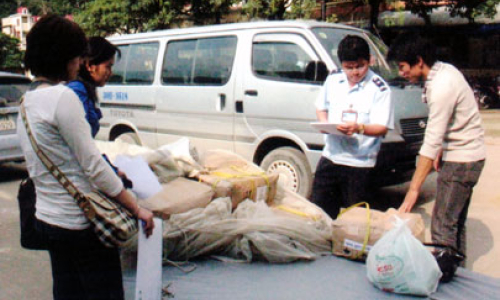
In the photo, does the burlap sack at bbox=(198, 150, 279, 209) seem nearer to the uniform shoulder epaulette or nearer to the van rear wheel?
the uniform shoulder epaulette

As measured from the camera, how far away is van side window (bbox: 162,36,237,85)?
20.6 feet

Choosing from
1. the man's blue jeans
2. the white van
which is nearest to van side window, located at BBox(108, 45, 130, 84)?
the white van

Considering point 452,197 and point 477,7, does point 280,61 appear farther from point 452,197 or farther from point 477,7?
point 477,7

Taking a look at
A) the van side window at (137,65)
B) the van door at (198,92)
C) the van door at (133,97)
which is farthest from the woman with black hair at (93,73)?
the van side window at (137,65)

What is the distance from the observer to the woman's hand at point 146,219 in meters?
2.30

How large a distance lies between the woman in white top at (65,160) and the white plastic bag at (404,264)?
1.56 m

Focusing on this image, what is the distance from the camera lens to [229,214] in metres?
4.09

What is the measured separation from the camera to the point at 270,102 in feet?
19.1

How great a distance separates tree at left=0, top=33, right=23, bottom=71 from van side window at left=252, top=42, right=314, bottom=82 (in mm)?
24057

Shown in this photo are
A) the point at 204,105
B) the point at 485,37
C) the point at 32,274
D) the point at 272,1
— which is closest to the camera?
the point at 32,274

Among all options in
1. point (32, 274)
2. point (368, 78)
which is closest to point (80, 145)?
point (368, 78)

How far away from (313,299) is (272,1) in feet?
35.5

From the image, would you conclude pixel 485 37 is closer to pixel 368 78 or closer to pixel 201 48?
pixel 201 48

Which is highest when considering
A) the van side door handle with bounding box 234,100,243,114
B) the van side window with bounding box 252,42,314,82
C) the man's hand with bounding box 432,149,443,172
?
the van side window with bounding box 252,42,314,82
